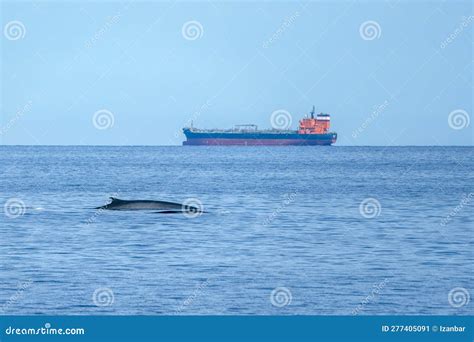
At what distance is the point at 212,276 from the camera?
28312 millimetres

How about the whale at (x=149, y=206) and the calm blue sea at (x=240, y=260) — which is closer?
the calm blue sea at (x=240, y=260)

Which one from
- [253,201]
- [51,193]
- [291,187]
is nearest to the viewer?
[253,201]

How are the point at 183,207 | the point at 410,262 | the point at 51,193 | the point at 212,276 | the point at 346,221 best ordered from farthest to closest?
the point at 51,193 → the point at 183,207 → the point at 346,221 → the point at 410,262 → the point at 212,276

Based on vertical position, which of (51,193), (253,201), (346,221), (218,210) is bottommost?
(346,221)

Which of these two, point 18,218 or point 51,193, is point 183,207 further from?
point 51,193

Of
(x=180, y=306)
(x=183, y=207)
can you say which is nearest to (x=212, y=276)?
(x=180, y=306)

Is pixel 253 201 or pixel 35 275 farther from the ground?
pixel 253 201

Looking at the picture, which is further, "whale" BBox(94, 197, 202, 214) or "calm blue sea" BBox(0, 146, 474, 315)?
"whale" BBox(94, 197, 202, 214)

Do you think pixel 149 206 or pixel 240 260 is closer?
pixel 240 260

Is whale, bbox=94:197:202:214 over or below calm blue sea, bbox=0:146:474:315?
over

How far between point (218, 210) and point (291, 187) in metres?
30.3

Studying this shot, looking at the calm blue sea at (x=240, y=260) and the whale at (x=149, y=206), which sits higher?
the whale at (x=149, y=206)

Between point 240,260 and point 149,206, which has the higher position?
point 149,206
